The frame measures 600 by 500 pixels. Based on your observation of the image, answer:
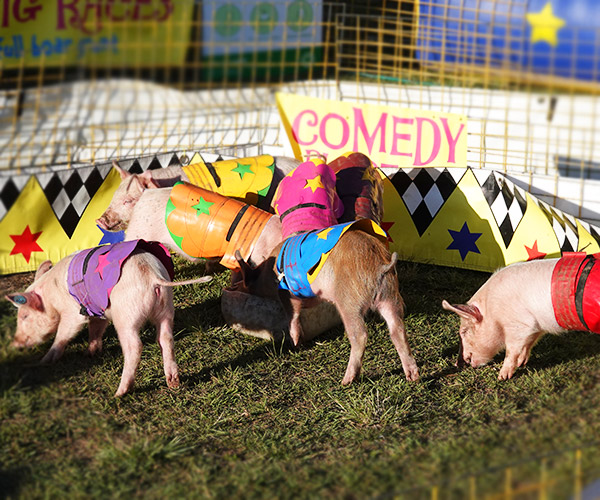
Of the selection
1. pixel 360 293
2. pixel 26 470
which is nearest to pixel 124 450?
pixel 26 470

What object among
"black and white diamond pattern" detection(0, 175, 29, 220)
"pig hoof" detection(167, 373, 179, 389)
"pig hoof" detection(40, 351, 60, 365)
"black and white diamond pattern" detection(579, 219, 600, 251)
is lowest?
"pig hoof" detection(167, 373, 179, 389)

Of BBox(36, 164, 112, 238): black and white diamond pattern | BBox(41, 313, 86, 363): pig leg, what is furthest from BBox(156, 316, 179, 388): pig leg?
BBox(36, 164, 112, 238): black and white diamond pattern

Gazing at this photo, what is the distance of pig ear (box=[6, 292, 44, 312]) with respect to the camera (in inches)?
155

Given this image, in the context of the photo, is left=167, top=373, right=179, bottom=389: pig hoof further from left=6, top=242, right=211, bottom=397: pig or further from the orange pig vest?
the orange pig vest

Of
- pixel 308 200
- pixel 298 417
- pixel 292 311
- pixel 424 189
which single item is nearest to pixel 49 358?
pixel 298 417

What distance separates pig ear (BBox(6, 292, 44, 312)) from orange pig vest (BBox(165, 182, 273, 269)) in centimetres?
129

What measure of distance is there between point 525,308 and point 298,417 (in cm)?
167

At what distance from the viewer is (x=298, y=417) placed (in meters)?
4.43

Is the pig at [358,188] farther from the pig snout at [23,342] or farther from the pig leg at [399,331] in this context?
the pig snout at [23,342]

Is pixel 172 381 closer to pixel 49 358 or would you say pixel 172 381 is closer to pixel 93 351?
pixel 93 351

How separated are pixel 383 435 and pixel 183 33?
242 centimetres

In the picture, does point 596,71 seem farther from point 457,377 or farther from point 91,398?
point 91,398

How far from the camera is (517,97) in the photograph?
782 cm

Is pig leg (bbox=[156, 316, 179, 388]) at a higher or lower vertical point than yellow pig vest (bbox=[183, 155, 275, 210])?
lower
